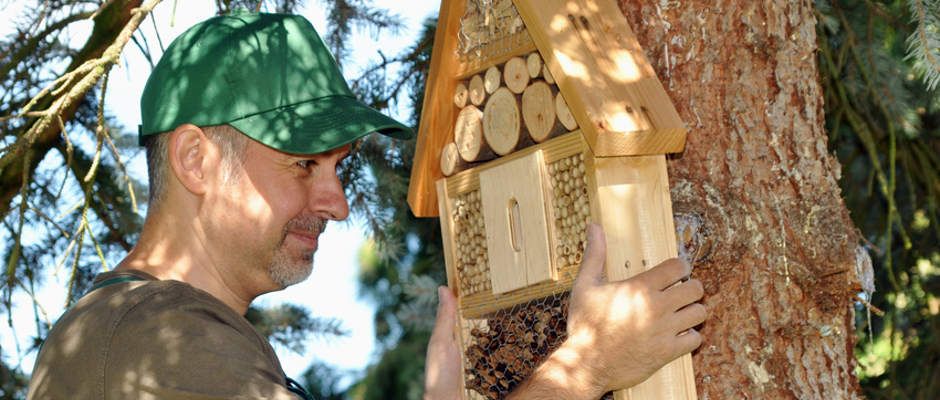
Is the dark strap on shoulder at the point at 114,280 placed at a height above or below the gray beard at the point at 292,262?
below

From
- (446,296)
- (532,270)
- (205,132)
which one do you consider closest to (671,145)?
(532,270)

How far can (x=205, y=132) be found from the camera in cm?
215

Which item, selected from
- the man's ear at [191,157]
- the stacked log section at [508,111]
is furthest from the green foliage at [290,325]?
the man's ear at [191,157]

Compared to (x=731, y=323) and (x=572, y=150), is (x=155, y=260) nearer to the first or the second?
(x=572, y=150)

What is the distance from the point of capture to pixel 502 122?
2297 millimetres

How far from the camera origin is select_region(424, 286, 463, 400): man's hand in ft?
7.22

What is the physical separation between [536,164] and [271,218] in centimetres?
47

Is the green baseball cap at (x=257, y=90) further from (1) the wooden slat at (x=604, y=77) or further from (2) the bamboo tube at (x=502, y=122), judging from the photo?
(1) the wooden slat at (x=604, y=77)

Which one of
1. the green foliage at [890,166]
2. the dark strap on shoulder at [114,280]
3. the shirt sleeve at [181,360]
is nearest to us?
the shirt sleeve at [181,360]

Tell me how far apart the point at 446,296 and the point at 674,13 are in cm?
68

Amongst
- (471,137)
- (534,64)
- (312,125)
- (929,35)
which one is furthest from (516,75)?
(929,35)

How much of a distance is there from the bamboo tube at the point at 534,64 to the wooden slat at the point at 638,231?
250 millimetres

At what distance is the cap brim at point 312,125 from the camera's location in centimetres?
211

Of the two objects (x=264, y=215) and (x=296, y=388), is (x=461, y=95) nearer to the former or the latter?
(x=264, y=215)
